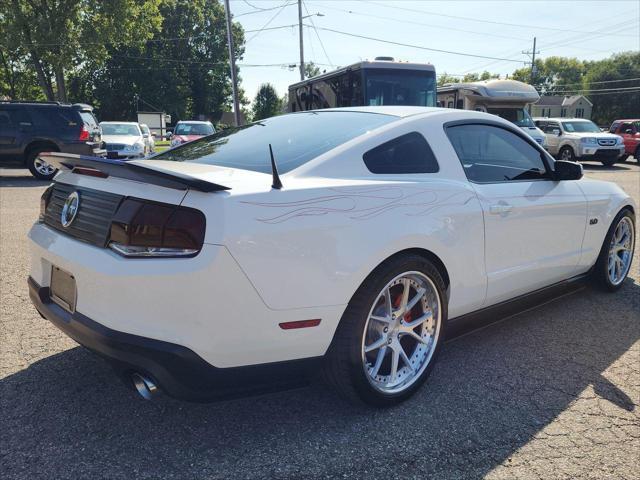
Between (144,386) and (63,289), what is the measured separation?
65cm

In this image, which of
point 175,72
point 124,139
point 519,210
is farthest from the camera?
point 175,72

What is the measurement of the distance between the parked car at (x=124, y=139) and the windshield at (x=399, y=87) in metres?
7.19

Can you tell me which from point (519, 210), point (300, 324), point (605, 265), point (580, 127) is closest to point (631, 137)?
point (580, 127)

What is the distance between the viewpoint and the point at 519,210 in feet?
10.7

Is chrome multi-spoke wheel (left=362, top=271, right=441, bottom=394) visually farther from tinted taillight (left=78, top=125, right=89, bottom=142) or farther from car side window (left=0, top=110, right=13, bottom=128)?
car side window (left=0, top=110, right=13, bottom=128)

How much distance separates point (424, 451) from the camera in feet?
7.63

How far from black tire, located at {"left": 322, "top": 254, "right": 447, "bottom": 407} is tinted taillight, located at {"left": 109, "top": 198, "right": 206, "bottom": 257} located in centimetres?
81

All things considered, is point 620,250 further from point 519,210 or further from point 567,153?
point 567,153

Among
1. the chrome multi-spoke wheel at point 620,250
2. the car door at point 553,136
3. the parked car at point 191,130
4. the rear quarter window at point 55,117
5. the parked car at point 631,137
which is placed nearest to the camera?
the chrome multi-spoke wheel at point 620,250

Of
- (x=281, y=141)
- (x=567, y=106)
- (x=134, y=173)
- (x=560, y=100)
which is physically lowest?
(x=134, y=173)

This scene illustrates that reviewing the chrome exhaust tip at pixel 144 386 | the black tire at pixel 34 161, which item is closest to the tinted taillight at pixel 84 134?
the black tire at pixel 34 161

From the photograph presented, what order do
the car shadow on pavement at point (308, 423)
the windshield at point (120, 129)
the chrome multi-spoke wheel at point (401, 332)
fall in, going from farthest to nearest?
the windshield at point (120, 129) < the chrome multi-spoke wheel at point (401, 332) < the car shadow on pavement at point (308, 423)

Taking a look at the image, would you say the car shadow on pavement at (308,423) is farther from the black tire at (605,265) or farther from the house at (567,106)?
the house at (567,106)

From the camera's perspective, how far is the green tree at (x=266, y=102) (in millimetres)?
77312
